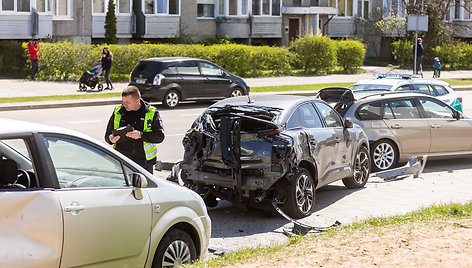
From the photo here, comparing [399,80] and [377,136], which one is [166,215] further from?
[399,80]

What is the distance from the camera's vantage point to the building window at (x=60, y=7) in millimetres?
38578

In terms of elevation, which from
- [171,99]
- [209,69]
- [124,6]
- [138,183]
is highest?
[124,6]

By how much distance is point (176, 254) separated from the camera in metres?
6.65

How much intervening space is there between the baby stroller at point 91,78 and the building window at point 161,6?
1535 cm

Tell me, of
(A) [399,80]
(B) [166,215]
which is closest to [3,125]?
(B) [166,215]

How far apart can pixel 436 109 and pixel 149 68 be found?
11865 mm

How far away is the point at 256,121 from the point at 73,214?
4512mm

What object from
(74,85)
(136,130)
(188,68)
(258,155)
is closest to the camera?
(136,130)

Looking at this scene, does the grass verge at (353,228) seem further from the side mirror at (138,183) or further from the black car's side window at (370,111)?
the black car's side window at (370,111)

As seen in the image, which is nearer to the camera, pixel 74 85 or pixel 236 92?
pixel 236 92

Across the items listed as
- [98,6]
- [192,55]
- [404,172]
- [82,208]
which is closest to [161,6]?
[98,6]

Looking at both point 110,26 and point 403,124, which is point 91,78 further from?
point 403,124

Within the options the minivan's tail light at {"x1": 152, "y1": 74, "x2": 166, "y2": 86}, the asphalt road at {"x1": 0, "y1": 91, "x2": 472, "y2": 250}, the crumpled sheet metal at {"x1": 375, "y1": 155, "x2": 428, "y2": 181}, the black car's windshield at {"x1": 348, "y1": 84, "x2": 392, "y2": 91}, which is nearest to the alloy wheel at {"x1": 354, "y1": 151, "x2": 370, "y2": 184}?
the asphalt road at {"x1": 0, "y1": 91, "x2": 472, "y2": 250}

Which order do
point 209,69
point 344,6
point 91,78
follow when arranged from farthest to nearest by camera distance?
Answer: point 344,6
point 91,78
point 209,69
